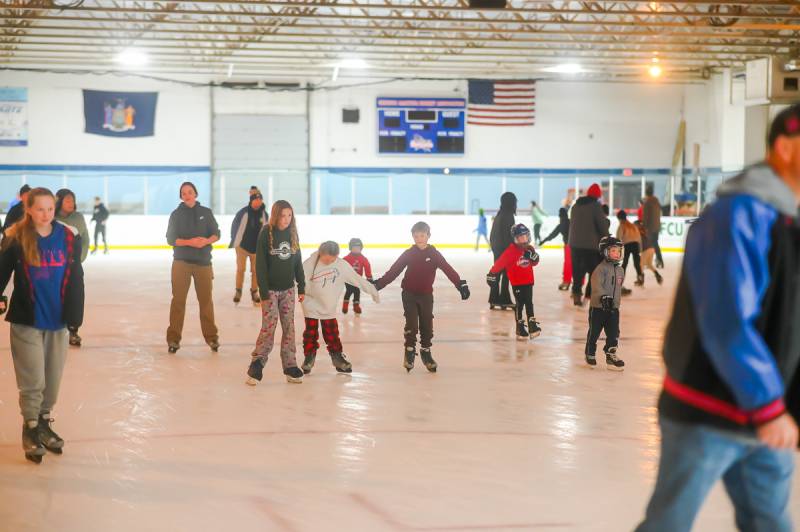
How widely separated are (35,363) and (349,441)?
5.57 feet

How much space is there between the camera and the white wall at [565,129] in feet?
112

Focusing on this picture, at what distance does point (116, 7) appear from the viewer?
21.9 meters

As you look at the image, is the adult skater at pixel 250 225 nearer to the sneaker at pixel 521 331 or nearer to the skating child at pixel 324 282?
the sneaker at pixel 521 331

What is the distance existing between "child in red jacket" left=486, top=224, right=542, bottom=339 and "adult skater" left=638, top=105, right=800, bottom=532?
7466mm

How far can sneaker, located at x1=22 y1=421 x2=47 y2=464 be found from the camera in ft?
17.6

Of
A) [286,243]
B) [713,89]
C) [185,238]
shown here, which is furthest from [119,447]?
[713,89]

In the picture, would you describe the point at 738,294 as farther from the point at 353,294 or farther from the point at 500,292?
the point at 500,292

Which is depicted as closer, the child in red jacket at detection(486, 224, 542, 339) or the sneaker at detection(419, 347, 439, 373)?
the sneaker at detection(419, 347, 439, 373)

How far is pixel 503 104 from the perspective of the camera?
3494 cm

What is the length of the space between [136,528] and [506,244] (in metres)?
9.33

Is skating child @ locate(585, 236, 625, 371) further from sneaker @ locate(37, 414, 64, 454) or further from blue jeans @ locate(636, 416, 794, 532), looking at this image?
blue jeans @ locate(636, 416, 794, 532)

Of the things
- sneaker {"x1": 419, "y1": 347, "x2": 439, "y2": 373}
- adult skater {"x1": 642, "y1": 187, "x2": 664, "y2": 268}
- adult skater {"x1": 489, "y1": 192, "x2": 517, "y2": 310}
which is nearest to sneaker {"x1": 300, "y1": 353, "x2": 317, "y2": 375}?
sneaker {"x1": 419, "y1": 347, "x2": 439, "y2": 373}

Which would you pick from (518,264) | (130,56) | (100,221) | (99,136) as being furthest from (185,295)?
(99,136)

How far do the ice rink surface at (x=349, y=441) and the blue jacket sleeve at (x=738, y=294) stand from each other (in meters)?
2.09
